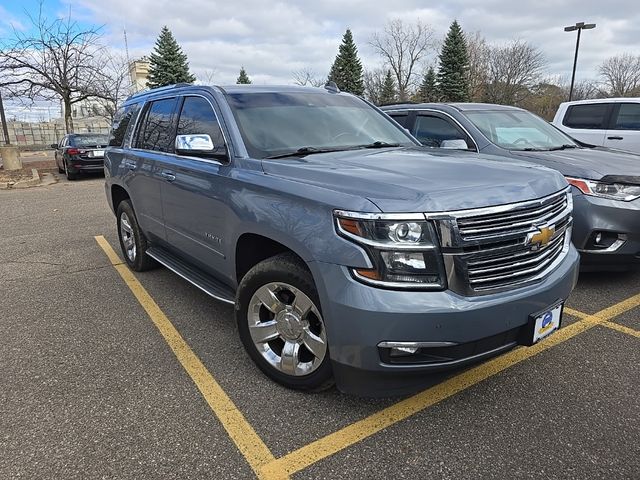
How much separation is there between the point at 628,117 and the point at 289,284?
8.97m

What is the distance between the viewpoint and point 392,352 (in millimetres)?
2270

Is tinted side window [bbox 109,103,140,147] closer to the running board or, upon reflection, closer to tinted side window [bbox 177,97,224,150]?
tinted side window [bbox 177,97,224,150]

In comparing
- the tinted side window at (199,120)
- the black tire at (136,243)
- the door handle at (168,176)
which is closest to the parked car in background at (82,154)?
the black tire at (136,243)

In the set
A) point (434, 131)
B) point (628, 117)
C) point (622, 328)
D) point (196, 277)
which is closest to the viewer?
point (622, 328)

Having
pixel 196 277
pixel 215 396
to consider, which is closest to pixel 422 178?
pixel 215 396

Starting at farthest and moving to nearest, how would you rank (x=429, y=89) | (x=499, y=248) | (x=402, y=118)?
1. (x=429, y=89)
2. (x=402, y=118)
3. (x=499, y=248)

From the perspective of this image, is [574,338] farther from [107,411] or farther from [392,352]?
[107,411]

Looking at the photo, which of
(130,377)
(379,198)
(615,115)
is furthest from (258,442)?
(615,115)

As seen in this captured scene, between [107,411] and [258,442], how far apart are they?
959 millimetres

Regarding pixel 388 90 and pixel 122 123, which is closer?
pixel 122 123

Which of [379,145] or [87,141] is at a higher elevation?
[379,145]

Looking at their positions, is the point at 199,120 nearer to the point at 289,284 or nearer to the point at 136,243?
the point at 289,284

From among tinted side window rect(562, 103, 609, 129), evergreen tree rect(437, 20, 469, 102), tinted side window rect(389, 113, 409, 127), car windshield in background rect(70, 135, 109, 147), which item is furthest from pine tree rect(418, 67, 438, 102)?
tinted side window rect(389, 113, 409, 127)

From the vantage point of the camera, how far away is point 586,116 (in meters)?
9.38
